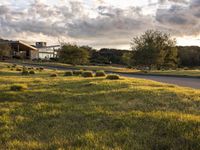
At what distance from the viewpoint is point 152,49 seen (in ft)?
224

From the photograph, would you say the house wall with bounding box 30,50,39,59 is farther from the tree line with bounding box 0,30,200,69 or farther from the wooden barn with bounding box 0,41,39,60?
the tree line with bounding box 0,30,200,69

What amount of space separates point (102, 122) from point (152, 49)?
60149mm

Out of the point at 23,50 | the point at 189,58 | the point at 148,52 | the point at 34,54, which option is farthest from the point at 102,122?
the point at 23,50

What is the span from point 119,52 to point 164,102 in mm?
127796

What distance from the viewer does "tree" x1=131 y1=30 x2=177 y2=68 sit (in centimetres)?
6838

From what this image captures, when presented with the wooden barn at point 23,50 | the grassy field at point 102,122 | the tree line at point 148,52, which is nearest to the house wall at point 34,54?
the wooden barn at point 23,50

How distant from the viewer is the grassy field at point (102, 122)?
7.09 m

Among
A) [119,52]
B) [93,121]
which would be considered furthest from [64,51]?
[93,121]

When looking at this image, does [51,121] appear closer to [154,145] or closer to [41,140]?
[41,140]

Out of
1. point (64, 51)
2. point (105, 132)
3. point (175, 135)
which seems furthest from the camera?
point (64, 51)

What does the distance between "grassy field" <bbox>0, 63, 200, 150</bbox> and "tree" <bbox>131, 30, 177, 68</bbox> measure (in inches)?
2152

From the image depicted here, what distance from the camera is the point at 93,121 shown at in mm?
9188

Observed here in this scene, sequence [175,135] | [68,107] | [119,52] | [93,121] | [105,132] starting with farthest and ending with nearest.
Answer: [119,52] → [68,107] → [93,121] → [105,132] → [175,135]

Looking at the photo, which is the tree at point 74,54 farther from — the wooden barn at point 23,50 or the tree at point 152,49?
the wooden barn at point 23,50
